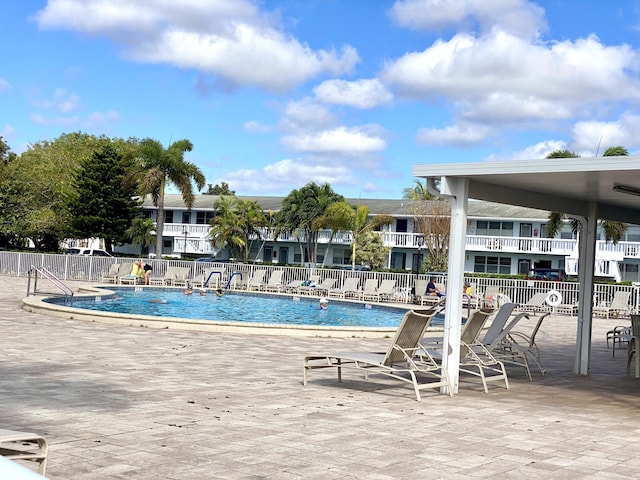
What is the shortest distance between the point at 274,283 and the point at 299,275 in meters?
2.61

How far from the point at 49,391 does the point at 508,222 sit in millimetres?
50241

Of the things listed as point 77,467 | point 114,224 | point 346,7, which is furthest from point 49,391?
point 114,224

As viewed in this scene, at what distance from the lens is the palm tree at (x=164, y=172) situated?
153 ft

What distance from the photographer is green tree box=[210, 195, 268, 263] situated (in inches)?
2215

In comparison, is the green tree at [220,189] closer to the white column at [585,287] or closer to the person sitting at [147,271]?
the person sitting at [147,271]

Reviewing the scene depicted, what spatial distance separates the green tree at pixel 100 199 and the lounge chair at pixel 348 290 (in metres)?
20.8

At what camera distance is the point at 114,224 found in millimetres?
51000

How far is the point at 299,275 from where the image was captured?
36.6m

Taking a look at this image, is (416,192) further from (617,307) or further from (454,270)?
(454,270)

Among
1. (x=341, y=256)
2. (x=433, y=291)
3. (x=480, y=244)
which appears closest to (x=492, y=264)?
(x=480, y=244)

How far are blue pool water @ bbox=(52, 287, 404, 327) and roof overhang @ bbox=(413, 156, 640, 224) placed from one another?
10.5 meters

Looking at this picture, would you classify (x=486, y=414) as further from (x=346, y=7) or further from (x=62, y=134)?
(x=62, y=134)

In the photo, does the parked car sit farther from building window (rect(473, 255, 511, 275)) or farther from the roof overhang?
the roof overhang

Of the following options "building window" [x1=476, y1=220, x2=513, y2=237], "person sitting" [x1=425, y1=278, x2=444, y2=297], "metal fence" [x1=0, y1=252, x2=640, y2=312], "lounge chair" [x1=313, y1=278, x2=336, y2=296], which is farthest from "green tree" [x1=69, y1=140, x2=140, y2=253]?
"person sitting" [x1=425, y1=278, x2=444, y2=297]
